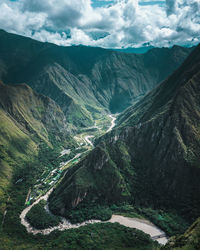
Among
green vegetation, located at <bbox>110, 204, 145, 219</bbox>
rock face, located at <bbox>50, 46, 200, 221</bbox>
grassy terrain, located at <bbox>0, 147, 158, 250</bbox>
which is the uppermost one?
rock face, located at <bbox>50, 46, 200, 221</bbox>

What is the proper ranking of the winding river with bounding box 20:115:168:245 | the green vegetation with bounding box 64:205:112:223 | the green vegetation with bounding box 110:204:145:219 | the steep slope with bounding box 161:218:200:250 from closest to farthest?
the steep slope with bounding box 161:218:200:250, the winding river with bounding box 20:115:168:245, the green vegetation with bounding box 64:205:112:223, the green vegetation with bounding box 110:204:145:219

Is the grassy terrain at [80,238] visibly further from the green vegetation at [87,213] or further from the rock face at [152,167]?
the rock face at [152,167]

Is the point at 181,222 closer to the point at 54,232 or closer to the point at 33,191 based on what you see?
the point at 54,232

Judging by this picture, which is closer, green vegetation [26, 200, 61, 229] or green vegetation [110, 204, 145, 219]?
green vegetation [26, 200, 61, 229]

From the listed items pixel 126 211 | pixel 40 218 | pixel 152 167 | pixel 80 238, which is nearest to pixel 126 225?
pixel 126 211

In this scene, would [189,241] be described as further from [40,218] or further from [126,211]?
[40,218]

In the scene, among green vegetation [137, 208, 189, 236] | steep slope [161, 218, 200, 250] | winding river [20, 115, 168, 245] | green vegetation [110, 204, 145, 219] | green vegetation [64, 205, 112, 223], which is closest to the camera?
steep slope [161, 218, 200, 250]

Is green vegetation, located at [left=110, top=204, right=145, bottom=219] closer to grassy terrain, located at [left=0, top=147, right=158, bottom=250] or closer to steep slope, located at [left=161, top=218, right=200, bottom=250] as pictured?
grassy terrain, located at [left=0, top=147, right=158, bottom=250]

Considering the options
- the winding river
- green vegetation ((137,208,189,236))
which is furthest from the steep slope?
the winding river

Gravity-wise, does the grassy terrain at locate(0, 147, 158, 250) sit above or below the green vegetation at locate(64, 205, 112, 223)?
below
